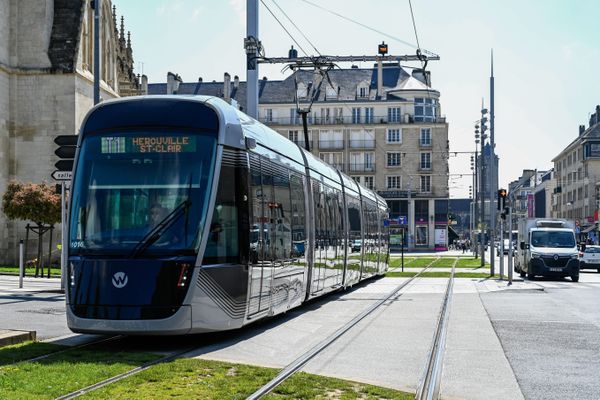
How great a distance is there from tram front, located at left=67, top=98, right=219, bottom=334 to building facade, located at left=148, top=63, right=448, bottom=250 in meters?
78.4

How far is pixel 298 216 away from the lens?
52.7 feet

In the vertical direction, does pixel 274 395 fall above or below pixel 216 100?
below

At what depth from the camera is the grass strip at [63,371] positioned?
7.96m

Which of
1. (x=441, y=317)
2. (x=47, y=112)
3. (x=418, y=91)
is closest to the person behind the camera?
(x=441, y=317)

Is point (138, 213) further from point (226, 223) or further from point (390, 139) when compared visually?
point (390, 139)

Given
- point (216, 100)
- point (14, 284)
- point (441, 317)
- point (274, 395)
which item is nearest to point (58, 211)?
point (14, 284)

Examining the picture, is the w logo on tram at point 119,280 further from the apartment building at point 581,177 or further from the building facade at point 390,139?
the apartment building at point 581,177

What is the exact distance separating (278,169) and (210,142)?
2.80 m

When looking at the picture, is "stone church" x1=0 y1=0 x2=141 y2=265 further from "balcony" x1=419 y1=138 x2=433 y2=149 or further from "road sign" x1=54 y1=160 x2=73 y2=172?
"balcony" x1=419 y1=138 x2=433 y2=149

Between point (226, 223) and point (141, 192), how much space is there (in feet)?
3.90

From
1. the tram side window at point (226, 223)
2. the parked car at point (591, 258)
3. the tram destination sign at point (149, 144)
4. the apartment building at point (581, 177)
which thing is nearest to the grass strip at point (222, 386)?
the tram side window at point (226, 223)

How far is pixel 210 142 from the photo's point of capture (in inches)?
468

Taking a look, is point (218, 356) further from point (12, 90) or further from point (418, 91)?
point (418, 91)

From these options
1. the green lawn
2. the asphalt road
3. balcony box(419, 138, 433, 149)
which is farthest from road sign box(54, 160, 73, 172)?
balcony box(419, 138, 433, 149)
